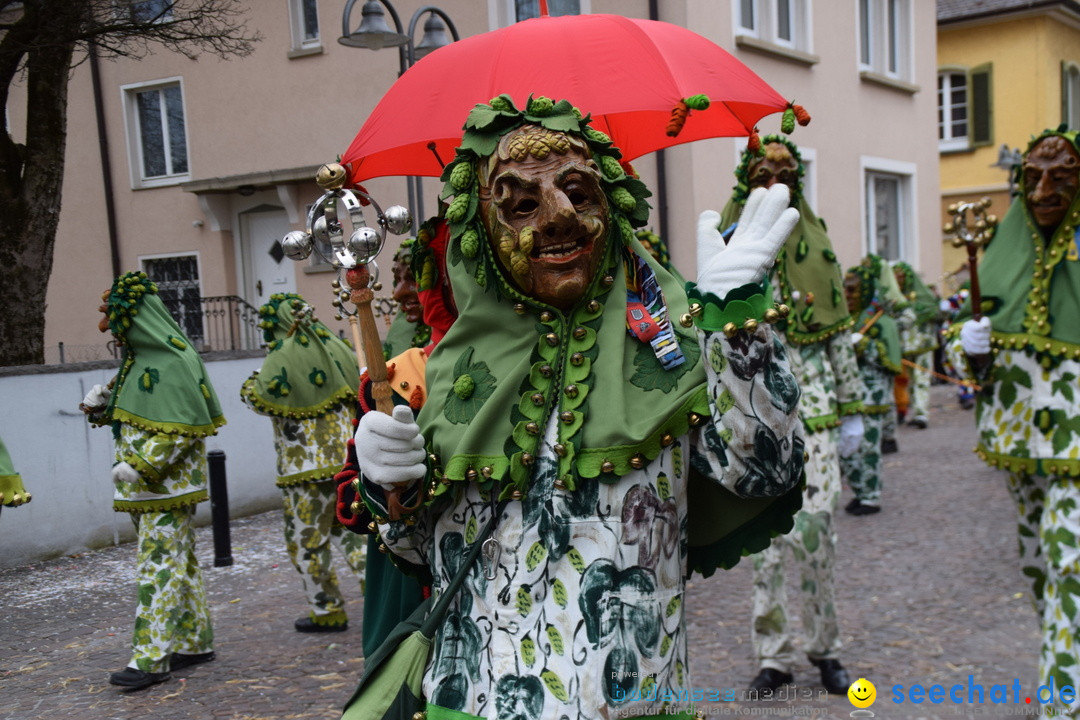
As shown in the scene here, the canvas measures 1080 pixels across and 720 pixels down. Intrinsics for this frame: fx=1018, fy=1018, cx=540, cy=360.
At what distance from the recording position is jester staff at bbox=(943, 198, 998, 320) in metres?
4.04

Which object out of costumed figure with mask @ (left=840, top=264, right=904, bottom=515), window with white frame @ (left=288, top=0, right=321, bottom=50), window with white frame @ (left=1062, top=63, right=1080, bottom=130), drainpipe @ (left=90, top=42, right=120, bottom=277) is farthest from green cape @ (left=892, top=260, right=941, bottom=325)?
window with white frame @ (left=1062, top=63, right=1080, bottom=130)

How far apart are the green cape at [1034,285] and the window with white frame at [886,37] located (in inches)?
487

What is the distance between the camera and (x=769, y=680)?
471 centimetres

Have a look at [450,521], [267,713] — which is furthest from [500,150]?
[267,713]

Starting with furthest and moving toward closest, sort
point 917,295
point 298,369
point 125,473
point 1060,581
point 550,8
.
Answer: point 917,295, point 550,8, point 298,369, point 125,473, point 1060,581

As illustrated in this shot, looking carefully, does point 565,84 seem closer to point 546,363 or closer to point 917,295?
point 546,363

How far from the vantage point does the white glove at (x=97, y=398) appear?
5727mm

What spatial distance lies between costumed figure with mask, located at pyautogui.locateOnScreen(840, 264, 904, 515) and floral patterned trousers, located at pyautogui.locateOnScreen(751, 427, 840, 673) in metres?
3.61

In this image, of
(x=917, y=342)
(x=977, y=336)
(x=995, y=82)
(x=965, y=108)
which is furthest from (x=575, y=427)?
(x=965, y=108)

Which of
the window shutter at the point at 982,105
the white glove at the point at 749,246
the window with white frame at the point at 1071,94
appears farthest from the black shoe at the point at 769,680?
the window with white frame at the point at 1071,94

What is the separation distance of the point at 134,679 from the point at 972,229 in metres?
4.70

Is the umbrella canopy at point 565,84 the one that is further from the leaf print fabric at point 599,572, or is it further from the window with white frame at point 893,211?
the window with white frame at point 893,211

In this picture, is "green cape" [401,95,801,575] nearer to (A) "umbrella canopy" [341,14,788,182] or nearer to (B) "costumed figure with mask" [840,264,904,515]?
(A) "umbrella canopy" [341,14,788,182]

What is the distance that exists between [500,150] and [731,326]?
680 mm
